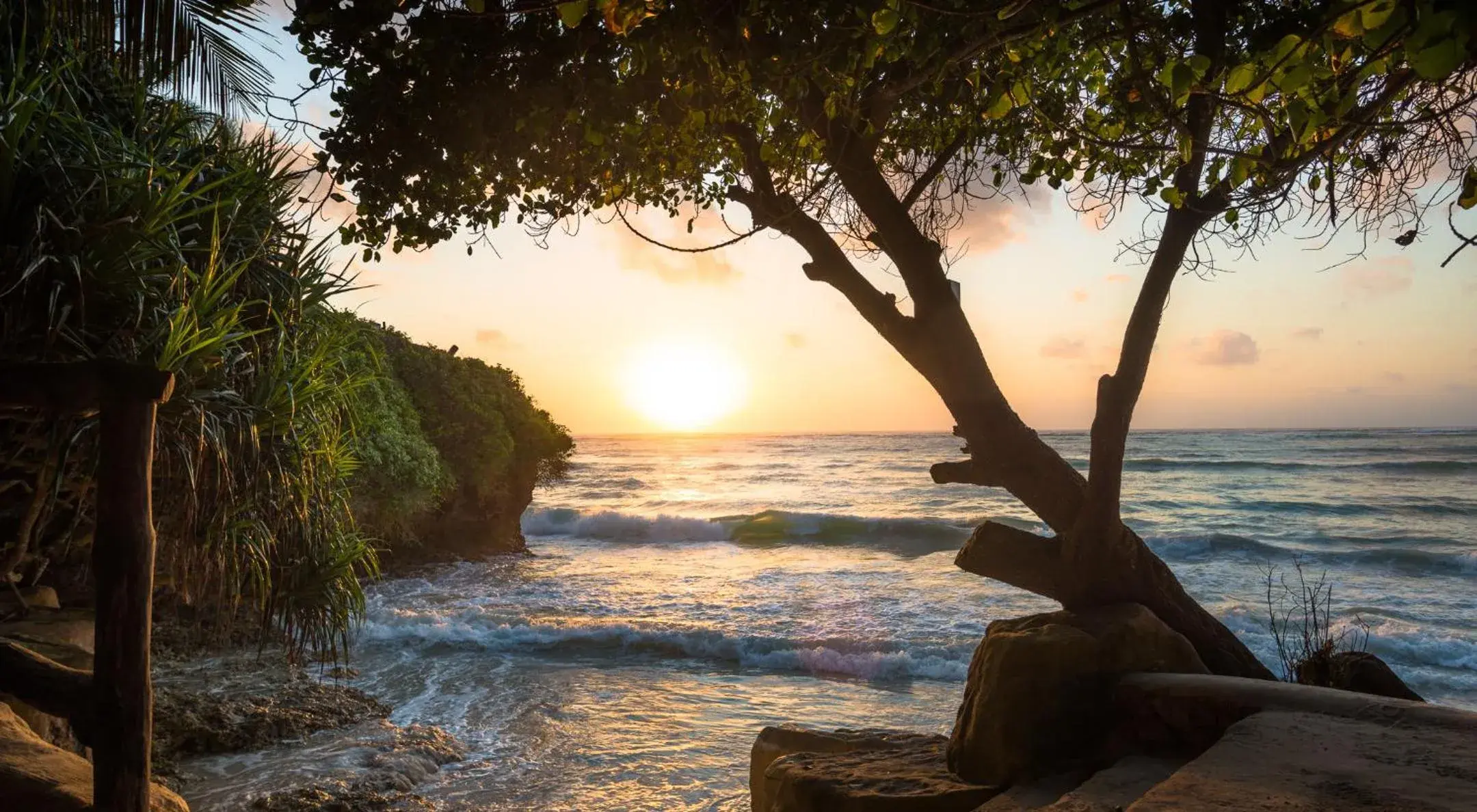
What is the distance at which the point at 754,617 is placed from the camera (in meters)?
15.3

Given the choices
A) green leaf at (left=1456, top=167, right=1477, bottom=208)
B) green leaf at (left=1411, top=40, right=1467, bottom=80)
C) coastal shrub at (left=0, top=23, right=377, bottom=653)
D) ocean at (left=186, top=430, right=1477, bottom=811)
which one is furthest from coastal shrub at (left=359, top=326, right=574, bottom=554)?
green leaf at (left=1411, top=40, right=1467, bottom=80)

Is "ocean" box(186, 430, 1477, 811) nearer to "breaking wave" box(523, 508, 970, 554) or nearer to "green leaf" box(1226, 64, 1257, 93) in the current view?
"breaking wave" box(523, 508, 970, 554)

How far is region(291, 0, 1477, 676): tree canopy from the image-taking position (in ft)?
11.6

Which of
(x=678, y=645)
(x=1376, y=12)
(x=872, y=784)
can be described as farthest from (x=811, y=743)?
(x=678, y=645)

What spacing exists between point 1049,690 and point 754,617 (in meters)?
10.7

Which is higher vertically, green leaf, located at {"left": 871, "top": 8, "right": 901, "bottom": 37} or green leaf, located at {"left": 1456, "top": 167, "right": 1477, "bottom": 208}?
green leaf, located at {"left": 871, "top": 8, "right": 901, "bottom": 37}

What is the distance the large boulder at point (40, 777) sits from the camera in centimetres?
416

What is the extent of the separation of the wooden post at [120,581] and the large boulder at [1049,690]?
4.10 meters

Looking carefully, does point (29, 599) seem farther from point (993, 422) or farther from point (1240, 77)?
point (1240, 77)

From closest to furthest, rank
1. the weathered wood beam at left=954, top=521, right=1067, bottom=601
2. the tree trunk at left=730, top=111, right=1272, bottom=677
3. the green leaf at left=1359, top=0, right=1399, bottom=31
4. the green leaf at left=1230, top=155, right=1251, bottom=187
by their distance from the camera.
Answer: the green leaf at left=1359, top=0, right=1399, bottom=31
the green leaf at left=1230, top=155, right=1251, bottom=187
the tree trunk at left=730, top=111, right=1272, bottom=677
the weathered wood beam at left=954, top=521, right=1067, bottom=601

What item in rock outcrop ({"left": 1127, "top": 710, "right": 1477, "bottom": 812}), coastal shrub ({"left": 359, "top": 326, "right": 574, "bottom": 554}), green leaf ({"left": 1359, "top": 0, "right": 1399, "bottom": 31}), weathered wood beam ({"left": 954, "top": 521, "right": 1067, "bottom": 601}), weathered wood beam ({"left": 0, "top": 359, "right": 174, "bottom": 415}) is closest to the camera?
green leaf ({"left": 1359, "top": 0, "right": 1399, "bottom": 31})

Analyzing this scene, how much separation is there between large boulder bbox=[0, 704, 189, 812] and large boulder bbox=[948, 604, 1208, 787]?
4.17m

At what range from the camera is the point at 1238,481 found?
116 feet

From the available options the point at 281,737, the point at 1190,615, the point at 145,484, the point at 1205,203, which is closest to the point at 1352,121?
the point at 1205,203
